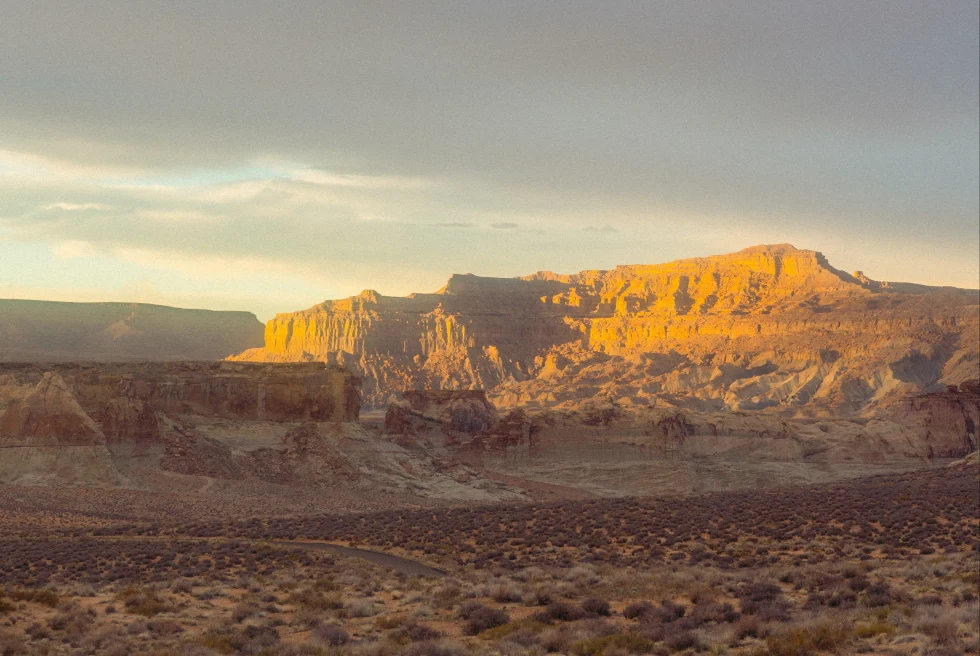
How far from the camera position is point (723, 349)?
16812 centimetres

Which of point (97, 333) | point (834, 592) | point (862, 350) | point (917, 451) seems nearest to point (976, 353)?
point (862, 350)

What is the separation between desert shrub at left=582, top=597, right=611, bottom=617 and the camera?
20141 mm

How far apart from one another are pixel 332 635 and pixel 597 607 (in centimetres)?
498

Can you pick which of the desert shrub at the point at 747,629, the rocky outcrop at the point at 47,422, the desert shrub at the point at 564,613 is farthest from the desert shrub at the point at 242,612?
the rocky outcrop at the point at 47,422

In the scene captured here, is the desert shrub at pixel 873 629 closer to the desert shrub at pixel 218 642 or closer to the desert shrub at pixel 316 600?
the desert shrub at pixel 218 642

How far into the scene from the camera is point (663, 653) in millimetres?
16109

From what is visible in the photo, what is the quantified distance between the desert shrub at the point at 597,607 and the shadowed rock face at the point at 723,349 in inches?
3831

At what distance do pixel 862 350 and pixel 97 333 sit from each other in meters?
128

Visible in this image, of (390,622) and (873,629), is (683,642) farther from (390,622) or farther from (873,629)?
(390,622)

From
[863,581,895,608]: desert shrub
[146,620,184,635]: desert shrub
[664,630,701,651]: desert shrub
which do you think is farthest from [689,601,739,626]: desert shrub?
[146,620,184,635]: desert shrub

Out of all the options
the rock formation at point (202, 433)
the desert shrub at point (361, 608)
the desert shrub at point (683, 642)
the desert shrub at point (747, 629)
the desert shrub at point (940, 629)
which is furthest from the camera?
the rock formation at point (202, 433)

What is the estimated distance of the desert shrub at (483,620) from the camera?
63.7 feet

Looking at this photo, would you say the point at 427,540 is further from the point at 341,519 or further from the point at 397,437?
the point at 397,437

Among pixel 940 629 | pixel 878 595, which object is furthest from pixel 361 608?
pixel 940 629
